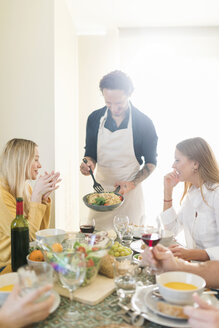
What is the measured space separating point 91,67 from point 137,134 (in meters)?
0.94

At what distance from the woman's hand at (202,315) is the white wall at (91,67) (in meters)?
2.21

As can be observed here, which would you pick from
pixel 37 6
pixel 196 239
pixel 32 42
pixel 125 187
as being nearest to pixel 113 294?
pixel 196 239

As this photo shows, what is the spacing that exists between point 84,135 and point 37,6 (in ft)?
3.65

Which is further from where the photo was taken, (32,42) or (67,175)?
(67,175)

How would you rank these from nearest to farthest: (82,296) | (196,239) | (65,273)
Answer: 1. (65,273)
2. (82,296)
3. (196,239)

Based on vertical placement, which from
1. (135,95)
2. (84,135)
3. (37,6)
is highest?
(37,6)

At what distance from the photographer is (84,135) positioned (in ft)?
9.89

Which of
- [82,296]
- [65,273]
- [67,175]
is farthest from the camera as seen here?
[67,175]

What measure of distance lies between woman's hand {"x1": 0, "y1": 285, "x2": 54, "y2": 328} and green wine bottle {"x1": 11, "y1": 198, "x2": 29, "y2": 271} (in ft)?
1.48

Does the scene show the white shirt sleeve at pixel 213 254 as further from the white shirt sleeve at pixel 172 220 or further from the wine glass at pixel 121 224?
the white shirt sleeve at pixel 172 220

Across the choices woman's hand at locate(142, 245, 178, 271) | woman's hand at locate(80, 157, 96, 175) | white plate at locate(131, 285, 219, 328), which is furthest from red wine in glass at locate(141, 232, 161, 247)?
woman's hand at locate(80, 157, 96, 175)

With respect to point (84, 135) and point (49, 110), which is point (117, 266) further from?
point (84, 135)

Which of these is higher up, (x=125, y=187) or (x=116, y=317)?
(x=125, y=187)

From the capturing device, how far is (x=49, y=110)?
2516mm
